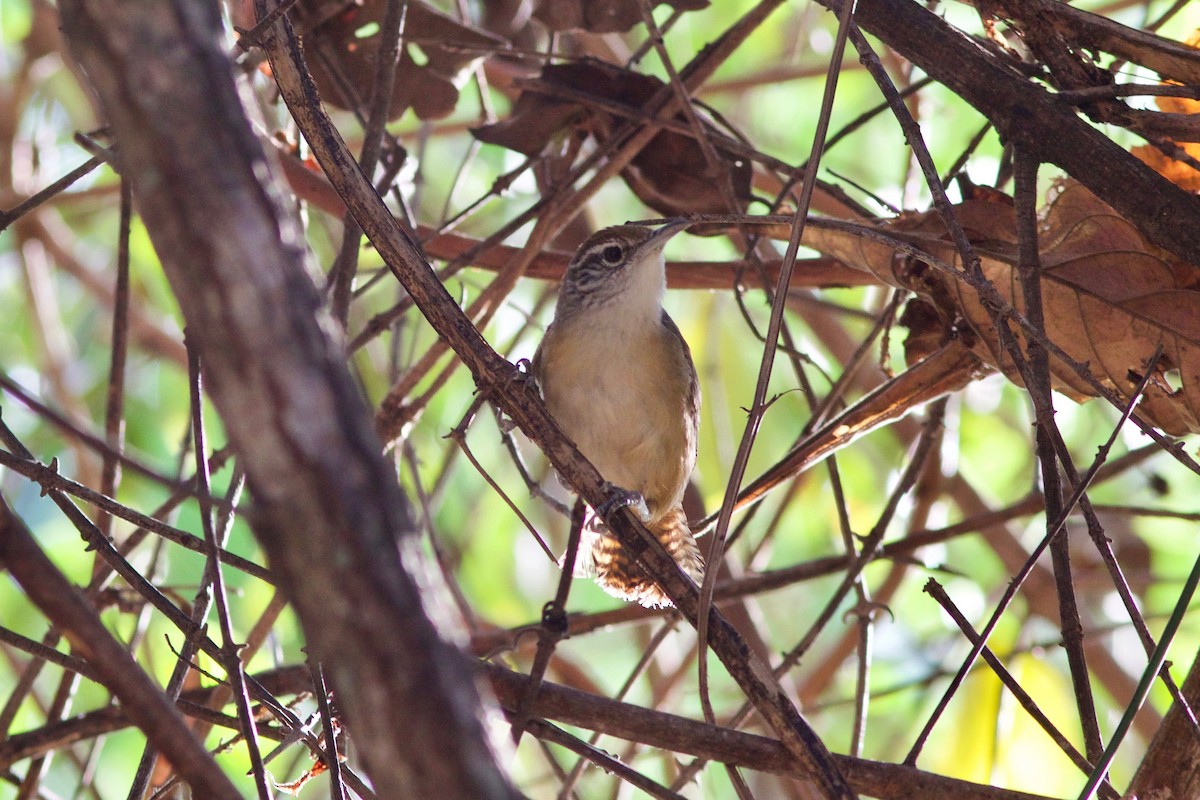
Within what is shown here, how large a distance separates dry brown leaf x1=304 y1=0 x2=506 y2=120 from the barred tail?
161cm

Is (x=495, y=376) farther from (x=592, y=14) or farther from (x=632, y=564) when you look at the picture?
(x=592, y=14)

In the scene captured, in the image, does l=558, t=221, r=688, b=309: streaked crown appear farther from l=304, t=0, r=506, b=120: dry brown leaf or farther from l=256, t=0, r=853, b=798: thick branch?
l=256, t=0, r=853, b=798: thick branch

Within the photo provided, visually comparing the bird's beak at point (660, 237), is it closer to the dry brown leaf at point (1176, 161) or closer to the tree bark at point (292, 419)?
the dry brown leaf at point (1176, 161)

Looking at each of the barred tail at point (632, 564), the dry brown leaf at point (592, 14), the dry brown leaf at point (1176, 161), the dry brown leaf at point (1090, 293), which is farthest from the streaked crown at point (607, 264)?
the dry brown leaf at point (1176, 161)

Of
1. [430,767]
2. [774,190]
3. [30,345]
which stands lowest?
[430,767]

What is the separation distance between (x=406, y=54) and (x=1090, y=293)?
241 cm

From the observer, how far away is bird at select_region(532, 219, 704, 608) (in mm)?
3982

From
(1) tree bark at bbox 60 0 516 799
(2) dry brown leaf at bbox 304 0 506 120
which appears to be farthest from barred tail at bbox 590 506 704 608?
(1) tree bark at bbox 60 0 516 799

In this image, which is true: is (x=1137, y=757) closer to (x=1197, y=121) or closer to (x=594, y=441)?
(x=594, y=441)

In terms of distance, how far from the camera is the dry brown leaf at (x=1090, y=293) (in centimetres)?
265

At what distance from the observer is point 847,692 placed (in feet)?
20.5

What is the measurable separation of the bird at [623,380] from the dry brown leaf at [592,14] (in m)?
0.67

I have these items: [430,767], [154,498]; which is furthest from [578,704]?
[154,498]

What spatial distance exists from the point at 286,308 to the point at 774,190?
12.5ft
